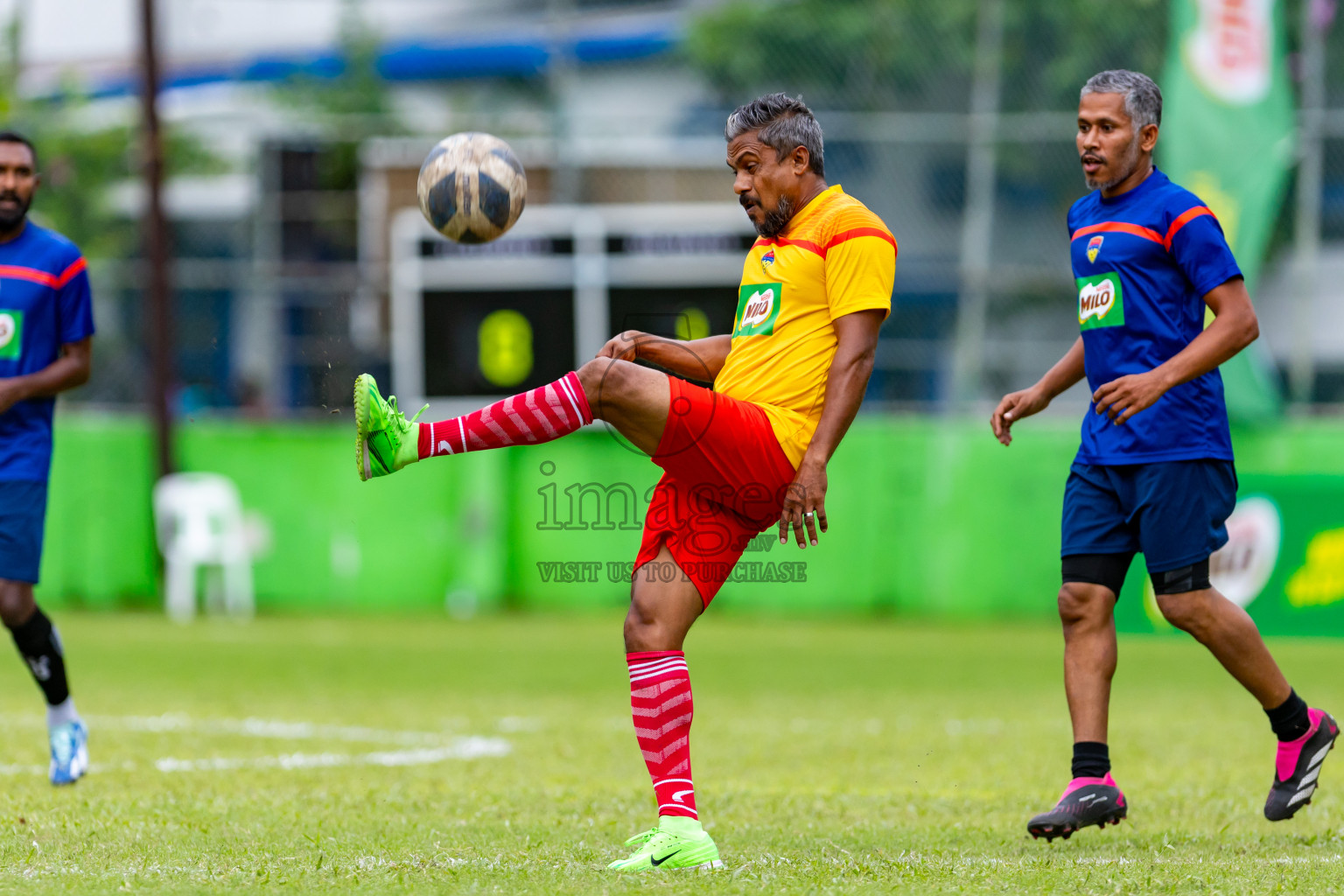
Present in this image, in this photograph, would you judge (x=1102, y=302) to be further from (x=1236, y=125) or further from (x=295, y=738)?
(x=1236, y=125)

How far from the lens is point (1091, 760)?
5277 mm

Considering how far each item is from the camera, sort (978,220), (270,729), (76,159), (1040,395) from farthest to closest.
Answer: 1. (76,159)
2. (978,220)
3. (270,729)
4. (1040,395)

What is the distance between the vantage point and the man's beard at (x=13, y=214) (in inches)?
266

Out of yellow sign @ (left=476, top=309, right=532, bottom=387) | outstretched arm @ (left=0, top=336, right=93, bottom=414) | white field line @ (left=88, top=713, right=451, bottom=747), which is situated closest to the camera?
outstretched arm @ (left=0, top=336, right=93, bottom=414)

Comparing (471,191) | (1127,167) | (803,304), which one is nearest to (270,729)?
(471,191)

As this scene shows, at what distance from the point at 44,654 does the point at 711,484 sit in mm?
3331

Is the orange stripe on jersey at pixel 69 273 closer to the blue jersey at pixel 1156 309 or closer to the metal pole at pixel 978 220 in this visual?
the blue jersey at pixel 1156 309

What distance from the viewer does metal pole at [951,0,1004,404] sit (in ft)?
52.5

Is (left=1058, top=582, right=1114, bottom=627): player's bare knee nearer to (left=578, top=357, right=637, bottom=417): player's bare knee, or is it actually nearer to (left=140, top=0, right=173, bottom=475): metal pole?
(left=578, top=357, right=637, bottom=417): player's bare knee

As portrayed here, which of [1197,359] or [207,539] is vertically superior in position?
[1197,359]

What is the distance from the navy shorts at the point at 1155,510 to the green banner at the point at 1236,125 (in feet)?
31.5

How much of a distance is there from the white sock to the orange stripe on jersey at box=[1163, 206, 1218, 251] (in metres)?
4.51

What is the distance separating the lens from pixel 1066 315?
58.9 feet

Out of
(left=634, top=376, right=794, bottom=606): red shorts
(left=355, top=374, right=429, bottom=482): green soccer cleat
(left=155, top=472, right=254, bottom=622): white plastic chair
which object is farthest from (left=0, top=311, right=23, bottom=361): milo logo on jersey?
(left=155, top=472, right=254, bottom=622): white plastic chair
